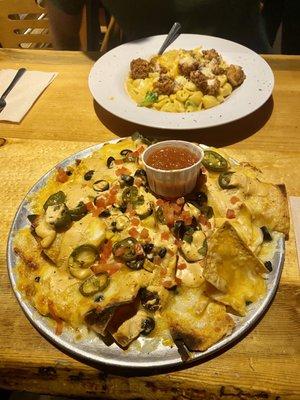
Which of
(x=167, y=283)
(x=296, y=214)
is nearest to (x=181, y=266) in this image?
(x=167, y=283)

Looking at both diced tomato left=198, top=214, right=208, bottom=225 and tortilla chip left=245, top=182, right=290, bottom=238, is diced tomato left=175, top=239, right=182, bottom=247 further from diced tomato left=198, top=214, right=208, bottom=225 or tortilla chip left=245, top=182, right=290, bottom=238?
tortilla chip left=245, top=182, right=290, bottom=238

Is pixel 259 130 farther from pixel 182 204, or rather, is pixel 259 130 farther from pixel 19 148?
pixel 19 148

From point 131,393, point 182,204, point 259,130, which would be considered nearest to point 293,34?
point 259,130

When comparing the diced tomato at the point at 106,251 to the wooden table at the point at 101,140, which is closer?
the wooden table at the point at 101,140

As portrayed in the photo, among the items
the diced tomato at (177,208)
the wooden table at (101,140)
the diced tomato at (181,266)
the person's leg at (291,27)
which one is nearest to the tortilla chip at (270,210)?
the wooden table at (101,140)

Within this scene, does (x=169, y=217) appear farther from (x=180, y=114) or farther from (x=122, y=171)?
(x=180, y=114)

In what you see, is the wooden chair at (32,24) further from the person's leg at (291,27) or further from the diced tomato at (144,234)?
the diced tomato at (144,234)
